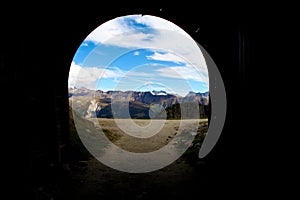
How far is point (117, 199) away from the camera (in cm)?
497

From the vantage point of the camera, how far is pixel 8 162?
3748 millimetres

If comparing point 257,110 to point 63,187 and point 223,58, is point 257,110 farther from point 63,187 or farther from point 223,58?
point 63,187

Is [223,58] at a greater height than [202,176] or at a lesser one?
greater

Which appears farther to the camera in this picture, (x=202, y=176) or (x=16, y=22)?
(x=202, y=176)

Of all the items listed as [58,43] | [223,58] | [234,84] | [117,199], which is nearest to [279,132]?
[234,84]

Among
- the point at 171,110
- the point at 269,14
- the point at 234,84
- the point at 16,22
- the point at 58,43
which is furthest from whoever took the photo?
the point at 171,110

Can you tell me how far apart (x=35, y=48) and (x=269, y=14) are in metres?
4.49

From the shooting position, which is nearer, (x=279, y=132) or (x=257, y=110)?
(x=279, y=132)

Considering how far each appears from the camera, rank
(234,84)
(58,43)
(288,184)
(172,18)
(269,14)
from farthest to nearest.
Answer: (172,18), (58,43), (234,84), (269,14), (288,184)

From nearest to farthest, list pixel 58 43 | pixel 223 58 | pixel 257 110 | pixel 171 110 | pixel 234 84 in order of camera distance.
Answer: pixel 257 110, pixel 234 84, pixel 223 58, pixel 58 43, pixel 171 110

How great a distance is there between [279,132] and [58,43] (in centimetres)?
536

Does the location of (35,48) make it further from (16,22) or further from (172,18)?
(172,18)

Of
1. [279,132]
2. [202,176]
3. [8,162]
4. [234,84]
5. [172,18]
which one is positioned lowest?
[202,176]

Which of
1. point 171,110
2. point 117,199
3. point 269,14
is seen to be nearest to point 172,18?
point 269,14
